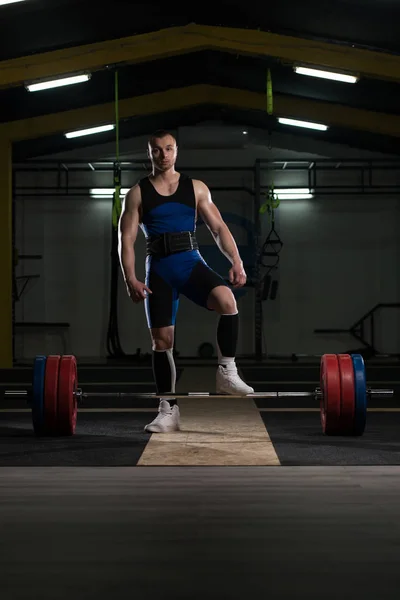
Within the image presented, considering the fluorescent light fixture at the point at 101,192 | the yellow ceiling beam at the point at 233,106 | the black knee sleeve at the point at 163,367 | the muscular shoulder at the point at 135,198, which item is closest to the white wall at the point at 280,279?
the fluorescent light fixture at the point at 101,192

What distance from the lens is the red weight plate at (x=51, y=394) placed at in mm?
3693

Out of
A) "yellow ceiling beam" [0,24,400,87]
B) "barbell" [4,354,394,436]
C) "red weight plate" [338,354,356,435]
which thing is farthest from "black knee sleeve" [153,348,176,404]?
"yellow ceiling beam" [0,24,400,87]

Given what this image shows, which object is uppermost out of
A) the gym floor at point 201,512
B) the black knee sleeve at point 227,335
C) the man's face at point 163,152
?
the man's face at point 163,152

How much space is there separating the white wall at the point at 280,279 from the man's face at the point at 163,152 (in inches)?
295

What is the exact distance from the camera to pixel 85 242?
11.5m

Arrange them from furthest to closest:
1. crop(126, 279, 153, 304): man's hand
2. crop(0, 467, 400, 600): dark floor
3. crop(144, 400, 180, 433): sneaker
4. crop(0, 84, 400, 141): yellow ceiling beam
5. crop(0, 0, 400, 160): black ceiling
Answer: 1. crop(0, 84, 400, 141): yellow ceiling beam
2. crop(0, 0, 400, 160): black ceiling
3. crop(144, 400, 180, 433): sneaker
4. crop(126, 279, 153, 304): man's hand
5. crop(0, 467, 400, 600): dark floor

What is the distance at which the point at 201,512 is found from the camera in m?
2.18

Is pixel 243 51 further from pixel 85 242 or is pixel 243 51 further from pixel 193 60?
pixel 85 242

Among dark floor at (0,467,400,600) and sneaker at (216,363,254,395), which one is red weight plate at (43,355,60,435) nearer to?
sneaker at (216,363,254,395)

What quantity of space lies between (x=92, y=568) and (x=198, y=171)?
10.1 metres

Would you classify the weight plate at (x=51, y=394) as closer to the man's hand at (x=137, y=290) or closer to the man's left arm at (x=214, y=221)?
the man's hand at (x=137, y=290)

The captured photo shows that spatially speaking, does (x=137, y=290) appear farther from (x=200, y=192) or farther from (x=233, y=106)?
(x=233, y=106)

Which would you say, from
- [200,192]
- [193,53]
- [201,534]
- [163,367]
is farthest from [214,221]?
[193,53]

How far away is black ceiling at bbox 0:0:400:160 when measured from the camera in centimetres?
677
